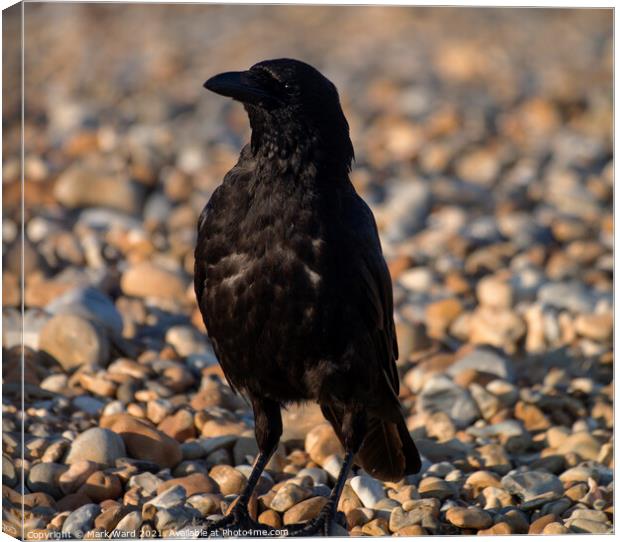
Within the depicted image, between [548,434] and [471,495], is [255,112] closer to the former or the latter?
[471,495]

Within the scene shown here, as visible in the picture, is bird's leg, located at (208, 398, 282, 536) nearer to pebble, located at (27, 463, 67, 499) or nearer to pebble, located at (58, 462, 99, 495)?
pebble, located at (58, 462, 99, 495)

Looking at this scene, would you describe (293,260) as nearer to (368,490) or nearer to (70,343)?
(368,490)

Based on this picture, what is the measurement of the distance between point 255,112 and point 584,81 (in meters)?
10.3

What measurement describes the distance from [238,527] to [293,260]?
4.42ft

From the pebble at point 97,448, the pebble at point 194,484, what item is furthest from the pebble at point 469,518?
the pebble at point 97,448

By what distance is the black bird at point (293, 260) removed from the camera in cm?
542

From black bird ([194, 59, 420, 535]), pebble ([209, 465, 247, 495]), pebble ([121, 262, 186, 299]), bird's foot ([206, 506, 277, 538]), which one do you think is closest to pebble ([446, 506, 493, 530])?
black bird ([194, 59, 420, 535])

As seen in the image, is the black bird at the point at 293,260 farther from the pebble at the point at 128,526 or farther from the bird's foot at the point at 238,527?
the pebble at the point at 128,526

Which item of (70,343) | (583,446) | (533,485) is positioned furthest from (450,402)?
(70,343)

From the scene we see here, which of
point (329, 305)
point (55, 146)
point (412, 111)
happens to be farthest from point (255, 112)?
point (412, 111)

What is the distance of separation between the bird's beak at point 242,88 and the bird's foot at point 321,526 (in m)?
1.99

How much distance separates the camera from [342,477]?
5855 mm

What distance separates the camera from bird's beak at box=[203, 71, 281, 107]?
5.38 m

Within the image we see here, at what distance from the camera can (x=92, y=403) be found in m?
6.84
